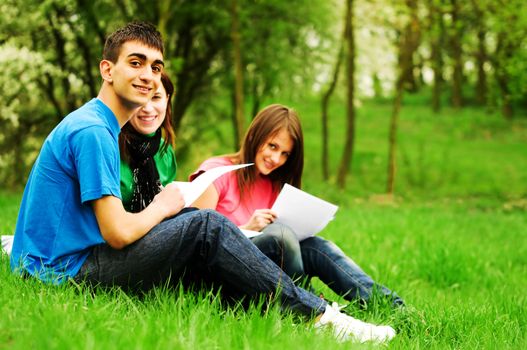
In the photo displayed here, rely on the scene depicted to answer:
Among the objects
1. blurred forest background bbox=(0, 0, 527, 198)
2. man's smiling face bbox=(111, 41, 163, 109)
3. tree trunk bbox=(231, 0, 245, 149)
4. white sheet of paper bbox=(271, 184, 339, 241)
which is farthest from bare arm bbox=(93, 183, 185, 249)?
tree trunk bbox=(231, 0, 245, 149)

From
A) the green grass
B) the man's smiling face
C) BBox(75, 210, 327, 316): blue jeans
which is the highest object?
the man's smiling face

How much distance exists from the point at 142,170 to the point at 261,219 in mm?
750

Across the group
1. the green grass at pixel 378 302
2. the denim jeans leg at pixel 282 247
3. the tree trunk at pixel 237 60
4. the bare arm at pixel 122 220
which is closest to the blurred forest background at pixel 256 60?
the tree trunk at pixel 237 60

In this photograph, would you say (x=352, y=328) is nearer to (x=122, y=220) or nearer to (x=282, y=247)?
(x=282, y=247)

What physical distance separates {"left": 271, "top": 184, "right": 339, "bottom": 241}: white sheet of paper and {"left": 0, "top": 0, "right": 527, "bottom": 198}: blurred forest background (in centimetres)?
749

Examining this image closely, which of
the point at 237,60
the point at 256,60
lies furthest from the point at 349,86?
the point at 237,60

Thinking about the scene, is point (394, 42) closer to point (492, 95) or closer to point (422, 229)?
point (492, 95)

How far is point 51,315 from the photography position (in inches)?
88.6

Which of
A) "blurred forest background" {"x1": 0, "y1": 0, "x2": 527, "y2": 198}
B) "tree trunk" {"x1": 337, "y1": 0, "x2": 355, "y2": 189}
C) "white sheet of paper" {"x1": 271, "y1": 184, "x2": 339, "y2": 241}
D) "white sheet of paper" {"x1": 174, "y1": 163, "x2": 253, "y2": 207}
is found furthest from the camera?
"tree trunk" {"x1": 337, "y1": 0, "x2": 355, "y2": 189}

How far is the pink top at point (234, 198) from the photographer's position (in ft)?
13.0

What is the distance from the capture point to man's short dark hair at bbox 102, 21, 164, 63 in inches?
113

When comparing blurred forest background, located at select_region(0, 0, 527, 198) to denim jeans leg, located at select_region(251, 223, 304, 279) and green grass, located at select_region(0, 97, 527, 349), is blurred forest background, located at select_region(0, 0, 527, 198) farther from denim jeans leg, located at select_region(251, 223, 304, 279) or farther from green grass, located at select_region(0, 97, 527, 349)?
denim jeans leg, located at select_region(251, 223, 304, 279)

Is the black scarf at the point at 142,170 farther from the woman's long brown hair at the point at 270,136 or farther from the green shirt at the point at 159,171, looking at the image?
the woman's long brown hair at the point at 270,136

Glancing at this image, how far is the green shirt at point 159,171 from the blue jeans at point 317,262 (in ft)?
2.23
